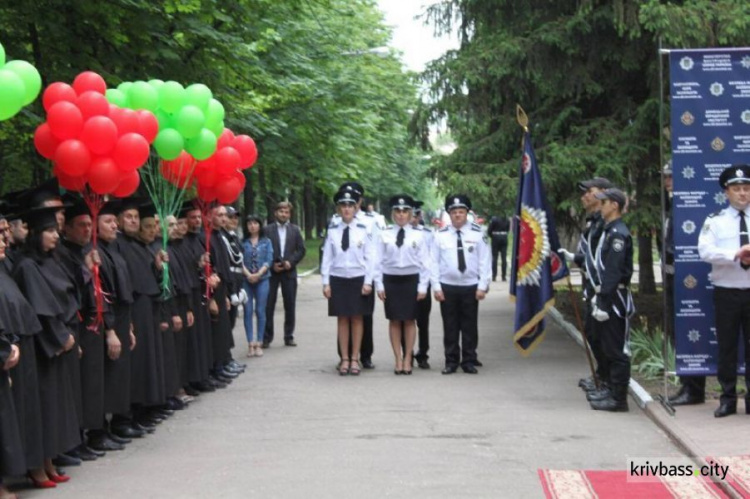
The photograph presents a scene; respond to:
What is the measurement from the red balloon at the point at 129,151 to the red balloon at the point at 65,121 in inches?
14.5

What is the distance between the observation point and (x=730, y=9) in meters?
13.4

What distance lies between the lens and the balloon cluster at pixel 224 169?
39.8 ft

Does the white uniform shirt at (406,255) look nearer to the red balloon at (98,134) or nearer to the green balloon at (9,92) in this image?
the red balloon at (98,134)

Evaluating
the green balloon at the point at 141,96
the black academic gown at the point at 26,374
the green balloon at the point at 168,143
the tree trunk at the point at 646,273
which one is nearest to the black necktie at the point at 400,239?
the green balloon at the point at 168,143

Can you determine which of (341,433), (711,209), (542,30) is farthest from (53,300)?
(542,30)

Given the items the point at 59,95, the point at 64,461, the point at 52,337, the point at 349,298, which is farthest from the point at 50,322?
the point at 349,298

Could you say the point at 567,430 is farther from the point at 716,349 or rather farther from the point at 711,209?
the point at 711,209

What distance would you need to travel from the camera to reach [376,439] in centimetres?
945

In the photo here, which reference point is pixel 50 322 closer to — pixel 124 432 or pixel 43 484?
pixel 43 484

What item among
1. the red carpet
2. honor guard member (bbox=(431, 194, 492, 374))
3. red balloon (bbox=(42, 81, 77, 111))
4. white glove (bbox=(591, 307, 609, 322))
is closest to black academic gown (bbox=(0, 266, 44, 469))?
red balloon (bbox=(42, 81, 77, 111))

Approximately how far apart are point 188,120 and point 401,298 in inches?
165

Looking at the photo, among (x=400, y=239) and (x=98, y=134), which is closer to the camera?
(x=98, y=134)

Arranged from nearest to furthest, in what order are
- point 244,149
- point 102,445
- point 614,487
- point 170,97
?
point 614,487 → point 102,445 → point 170,97 → point 244,149

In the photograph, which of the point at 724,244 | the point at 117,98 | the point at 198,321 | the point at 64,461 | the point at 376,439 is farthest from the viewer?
the point at 198,321
